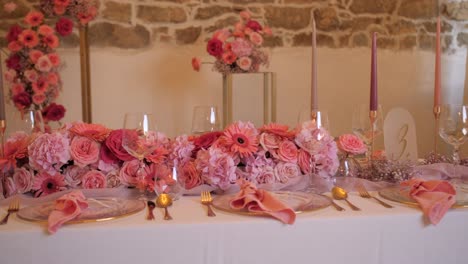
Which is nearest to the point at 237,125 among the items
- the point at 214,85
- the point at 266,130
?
the point at 266,130

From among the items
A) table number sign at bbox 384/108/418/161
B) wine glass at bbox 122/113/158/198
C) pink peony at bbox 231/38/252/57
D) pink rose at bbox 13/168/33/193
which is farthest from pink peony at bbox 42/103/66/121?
table number sign at bbox 384/108/418/161

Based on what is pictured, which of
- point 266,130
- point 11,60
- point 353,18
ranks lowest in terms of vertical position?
point 266,130

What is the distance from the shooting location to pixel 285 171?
1.09 meters

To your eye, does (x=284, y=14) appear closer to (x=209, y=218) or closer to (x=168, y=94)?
(x=168, y=94)

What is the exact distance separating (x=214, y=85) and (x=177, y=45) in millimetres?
392

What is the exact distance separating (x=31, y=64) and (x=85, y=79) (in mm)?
593

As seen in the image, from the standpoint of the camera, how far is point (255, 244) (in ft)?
2.78

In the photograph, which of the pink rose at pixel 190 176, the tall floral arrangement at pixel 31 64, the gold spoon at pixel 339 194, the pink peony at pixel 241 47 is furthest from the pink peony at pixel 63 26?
the gold spoon at pixel 339 194

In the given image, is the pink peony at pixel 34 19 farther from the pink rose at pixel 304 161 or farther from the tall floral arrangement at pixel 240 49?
the pink rose at pixel 304 161

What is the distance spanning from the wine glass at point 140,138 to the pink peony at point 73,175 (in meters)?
0.15

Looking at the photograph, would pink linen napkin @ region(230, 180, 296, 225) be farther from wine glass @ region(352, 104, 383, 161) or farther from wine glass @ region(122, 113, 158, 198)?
wine glass @ region(352, 104, 383, 161)

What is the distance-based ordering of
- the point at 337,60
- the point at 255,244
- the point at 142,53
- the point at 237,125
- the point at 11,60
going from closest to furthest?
the point at 255,244, the point at 237,125, the point at 11,60, the point at 142,53, the point at 337,60

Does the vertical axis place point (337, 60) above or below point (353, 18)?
below

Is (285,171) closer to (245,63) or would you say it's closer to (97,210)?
(97,210)
